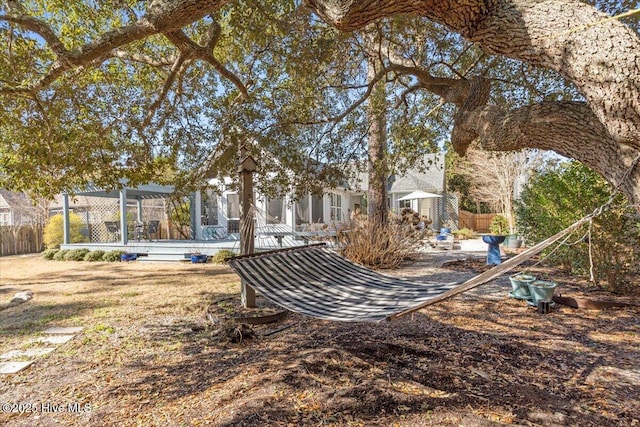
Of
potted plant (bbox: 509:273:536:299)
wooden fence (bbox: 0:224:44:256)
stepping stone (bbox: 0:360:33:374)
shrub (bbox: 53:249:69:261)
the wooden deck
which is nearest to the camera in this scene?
stepping stone (bbox: 0:360:33:374)

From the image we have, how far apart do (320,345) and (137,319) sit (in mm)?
2480

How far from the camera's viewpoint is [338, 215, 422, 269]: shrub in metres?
7.38

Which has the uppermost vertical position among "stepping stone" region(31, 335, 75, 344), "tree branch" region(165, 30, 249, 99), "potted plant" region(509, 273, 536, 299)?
"tree branch" region(165, 30, 249, 99)

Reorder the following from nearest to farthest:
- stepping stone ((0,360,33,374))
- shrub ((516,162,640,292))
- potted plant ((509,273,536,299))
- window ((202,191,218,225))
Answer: stepping stone ((0,360,33,374)), shrub ((516,162,640,292)), potted plant ((509,273,536,299)), window ((202,191,218,225))

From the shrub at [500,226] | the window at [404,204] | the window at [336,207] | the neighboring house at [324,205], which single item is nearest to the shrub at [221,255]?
the neighboring house at [324,205]

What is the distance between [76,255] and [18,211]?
14.0 metres

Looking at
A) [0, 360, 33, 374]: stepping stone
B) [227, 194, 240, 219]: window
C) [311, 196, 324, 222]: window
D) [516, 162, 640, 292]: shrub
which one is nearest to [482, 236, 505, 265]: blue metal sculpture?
[516, 162, 640, 292]: shrub

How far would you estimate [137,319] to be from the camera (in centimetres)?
438

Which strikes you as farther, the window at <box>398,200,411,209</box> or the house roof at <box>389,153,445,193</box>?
the window at <box>398,200,411,209</box>

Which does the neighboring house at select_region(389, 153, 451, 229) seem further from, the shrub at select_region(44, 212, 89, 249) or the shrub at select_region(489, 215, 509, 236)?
the shrub at select_region(44, 212, 89, 249)

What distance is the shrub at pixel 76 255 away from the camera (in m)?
10.7

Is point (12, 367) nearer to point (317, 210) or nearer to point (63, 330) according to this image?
point (63, 330)

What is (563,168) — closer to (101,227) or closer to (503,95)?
(503,95)

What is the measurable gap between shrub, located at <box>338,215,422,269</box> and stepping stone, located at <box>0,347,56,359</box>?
5.04 m
